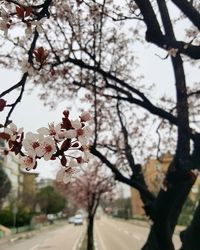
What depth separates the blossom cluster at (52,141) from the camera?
9.37 feet

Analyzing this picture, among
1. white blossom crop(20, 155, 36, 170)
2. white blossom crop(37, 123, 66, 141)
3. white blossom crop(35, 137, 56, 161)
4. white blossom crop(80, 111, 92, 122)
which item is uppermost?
white blossom crop(80, 111, 92, 122)

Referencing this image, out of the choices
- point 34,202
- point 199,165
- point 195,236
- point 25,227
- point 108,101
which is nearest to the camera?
point 195,236

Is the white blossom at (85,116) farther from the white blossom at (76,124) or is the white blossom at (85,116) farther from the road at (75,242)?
the road at (75,242)

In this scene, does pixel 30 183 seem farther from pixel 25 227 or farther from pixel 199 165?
pixel 199 165

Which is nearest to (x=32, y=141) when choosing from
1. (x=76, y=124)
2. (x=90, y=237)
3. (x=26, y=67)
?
(x=76, y=124)

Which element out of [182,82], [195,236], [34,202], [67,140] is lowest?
[195,236]

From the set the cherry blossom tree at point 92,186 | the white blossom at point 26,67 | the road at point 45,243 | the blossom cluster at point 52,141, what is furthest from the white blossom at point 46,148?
the road at point 45,243

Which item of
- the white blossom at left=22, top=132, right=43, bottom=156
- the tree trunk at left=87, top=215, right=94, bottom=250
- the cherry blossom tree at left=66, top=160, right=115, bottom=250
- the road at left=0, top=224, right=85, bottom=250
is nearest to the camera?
the white blossom at left=22, top=132, right=43, bottom=156

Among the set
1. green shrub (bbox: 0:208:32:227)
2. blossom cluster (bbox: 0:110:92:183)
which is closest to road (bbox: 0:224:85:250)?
green shrub (bbox: 0:208:32:227)

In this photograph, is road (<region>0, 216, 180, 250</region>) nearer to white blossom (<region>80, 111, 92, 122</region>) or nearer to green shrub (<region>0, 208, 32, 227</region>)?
green shrub (<region>0, 208, 32, 227</region>)

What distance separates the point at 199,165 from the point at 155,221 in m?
1.13

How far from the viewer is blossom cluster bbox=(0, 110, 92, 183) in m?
2.86

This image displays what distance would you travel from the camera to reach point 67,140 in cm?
290

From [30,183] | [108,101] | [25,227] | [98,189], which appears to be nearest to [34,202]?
[30,183]
